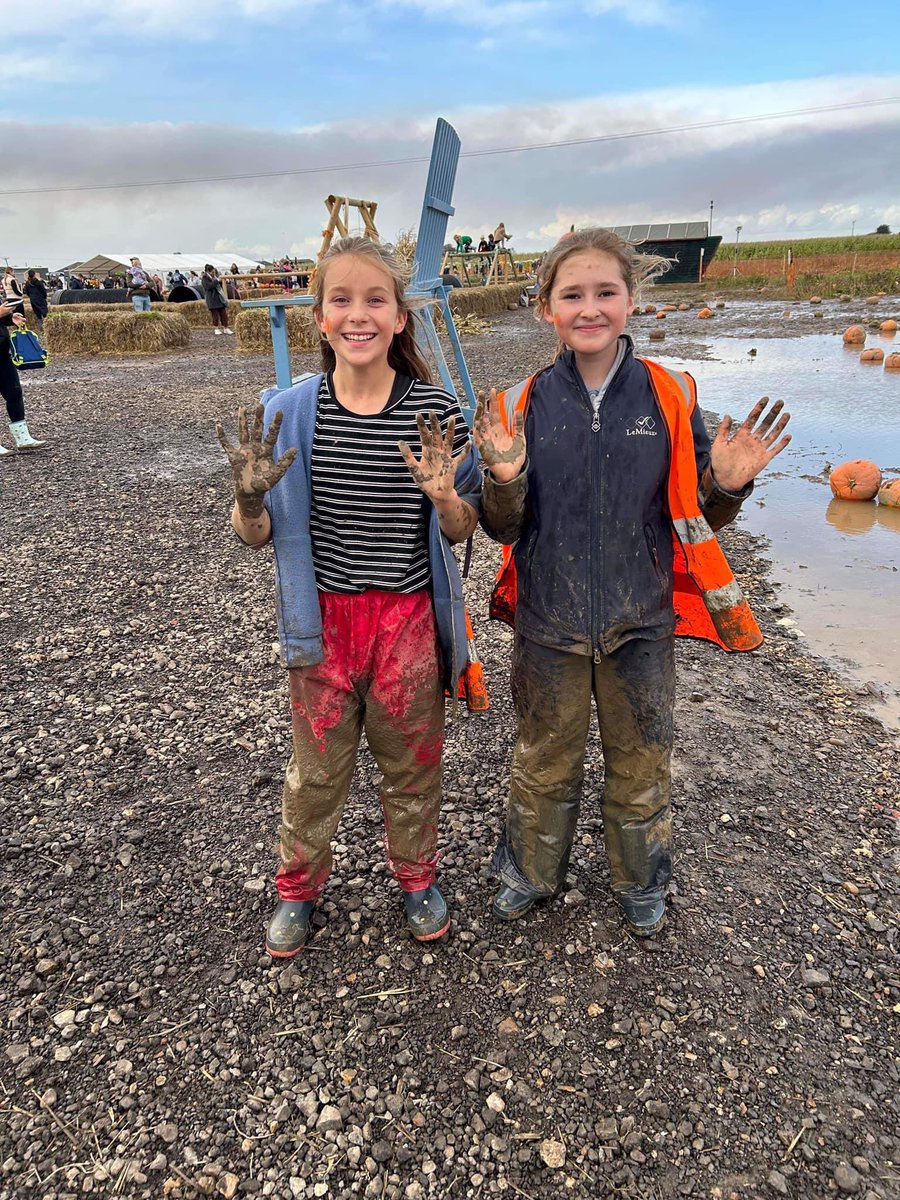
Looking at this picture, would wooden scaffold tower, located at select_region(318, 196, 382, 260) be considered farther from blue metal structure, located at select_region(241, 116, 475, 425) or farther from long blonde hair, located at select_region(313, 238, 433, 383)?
long blonde hair, located at select_region(313, 238, 433, 383)

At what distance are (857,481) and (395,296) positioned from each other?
258 inches

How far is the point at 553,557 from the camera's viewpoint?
2.38m

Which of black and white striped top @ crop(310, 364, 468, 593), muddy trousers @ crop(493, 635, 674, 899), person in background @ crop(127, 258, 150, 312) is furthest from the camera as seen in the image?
person in background @ crop(127, 258, 150, 312)

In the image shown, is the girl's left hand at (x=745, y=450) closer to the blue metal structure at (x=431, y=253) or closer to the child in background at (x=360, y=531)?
the child in background at (x=360, y=531)

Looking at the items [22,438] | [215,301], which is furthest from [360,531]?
[215,301]

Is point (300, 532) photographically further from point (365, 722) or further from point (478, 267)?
point (478, 267)

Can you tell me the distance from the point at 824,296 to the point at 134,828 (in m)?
35.6

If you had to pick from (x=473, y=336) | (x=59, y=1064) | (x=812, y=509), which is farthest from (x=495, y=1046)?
(x=473, y=336)

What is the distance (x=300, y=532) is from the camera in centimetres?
228

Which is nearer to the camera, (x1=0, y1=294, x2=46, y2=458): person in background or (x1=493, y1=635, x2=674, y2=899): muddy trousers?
(x1=493, y1=635, x2=674, y2=899): muddy trousers

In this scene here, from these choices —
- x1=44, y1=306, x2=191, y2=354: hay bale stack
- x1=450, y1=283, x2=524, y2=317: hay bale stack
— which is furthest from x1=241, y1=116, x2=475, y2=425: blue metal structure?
x1=450, y1=283, x2=524, y2=317: hay bale stack

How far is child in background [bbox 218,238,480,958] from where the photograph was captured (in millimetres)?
2191

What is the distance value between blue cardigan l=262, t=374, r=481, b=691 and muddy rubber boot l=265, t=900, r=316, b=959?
3.08 ft

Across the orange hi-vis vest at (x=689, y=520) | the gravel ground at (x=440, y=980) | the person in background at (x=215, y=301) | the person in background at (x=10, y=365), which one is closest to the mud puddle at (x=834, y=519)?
the gravel ground at (x=440, y=980)
